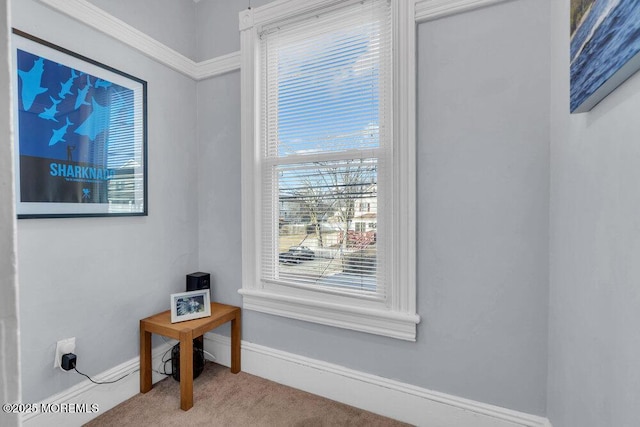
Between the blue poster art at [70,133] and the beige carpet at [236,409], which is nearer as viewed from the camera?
the blue poster art at [70,133]

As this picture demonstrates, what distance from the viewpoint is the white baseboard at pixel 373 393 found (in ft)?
5.05

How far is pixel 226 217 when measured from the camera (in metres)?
2.26

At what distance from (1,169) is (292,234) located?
5.94 ft

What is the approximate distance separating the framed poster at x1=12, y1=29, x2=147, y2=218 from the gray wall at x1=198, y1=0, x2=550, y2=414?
168cm

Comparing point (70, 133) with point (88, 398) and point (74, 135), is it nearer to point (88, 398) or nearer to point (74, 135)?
point (74, 135)

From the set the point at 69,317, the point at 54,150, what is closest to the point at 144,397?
the point at 69,317

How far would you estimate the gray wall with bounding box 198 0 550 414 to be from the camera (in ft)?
4.75

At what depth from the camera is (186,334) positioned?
1.75 metres

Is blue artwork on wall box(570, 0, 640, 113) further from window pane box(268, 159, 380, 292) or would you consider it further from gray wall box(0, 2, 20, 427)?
gray wall box(0, 2, 20, 427)

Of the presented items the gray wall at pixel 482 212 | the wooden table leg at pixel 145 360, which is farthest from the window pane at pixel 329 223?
the wooden table leg at pixel 145 360

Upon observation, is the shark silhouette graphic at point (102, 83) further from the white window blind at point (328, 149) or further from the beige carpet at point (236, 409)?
the beige carpet at point (236, 409)

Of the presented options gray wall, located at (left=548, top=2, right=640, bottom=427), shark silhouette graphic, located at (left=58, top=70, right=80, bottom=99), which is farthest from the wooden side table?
gray wall, located at (left=548, top=2, right=640, bottom=427)

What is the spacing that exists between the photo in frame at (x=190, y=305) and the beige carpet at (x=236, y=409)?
0.46m

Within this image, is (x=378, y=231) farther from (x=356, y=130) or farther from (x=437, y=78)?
(x=437, y=78)
